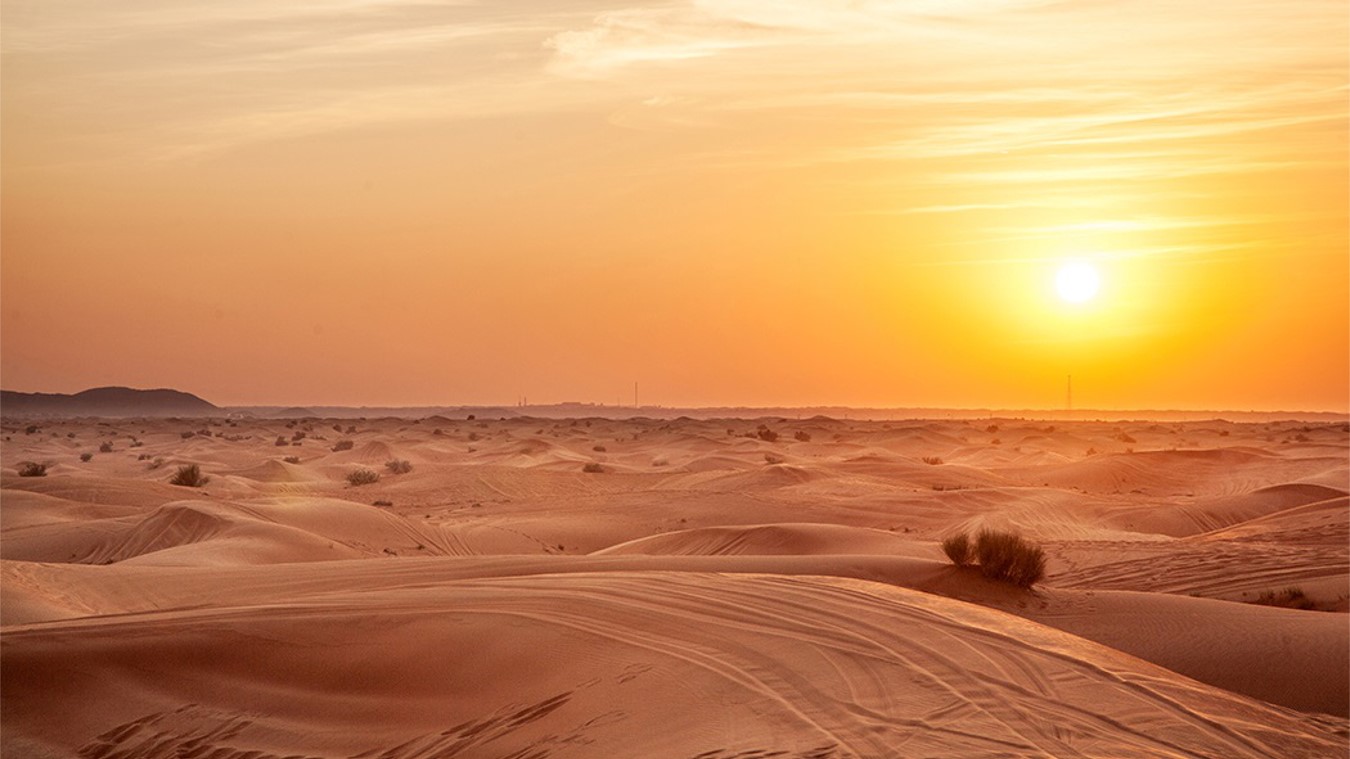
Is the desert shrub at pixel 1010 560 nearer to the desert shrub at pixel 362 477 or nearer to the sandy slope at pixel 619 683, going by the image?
the sandy slope at pixel 619 683

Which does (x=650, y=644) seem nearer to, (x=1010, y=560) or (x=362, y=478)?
(x=1010, y=560)

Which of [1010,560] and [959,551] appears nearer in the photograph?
[1010,560]

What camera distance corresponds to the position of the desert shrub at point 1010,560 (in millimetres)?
14070

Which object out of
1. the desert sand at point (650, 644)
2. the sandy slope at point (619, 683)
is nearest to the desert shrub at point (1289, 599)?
the desert sand at point (650, 644)

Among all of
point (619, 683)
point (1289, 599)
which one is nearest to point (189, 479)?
point (619, 683)

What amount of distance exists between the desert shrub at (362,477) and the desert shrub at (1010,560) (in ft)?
80.7

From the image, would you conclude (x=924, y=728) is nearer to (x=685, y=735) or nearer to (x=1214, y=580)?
(x=685, y=735)

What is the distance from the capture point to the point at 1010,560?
1420 cm

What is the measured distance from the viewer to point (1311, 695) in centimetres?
1109

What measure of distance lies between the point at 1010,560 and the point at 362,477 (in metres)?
25.4

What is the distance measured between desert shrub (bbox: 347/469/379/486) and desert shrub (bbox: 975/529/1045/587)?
24.6m

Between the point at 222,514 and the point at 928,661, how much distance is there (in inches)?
663

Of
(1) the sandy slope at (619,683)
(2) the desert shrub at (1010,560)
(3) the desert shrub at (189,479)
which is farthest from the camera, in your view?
(3) the desert shrub at (189,479)

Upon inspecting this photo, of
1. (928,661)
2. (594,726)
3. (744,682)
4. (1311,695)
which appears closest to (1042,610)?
(1311,695)
